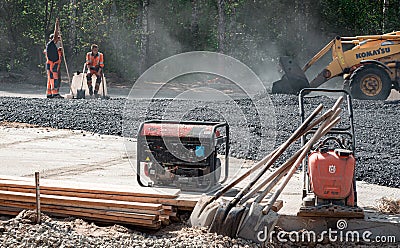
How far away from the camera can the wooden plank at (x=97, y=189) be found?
598cm

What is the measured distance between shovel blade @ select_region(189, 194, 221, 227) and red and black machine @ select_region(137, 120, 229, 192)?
81cm

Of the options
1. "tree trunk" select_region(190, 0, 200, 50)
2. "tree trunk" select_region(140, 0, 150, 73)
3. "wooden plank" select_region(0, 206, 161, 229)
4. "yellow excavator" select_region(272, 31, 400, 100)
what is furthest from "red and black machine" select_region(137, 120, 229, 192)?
"tree trunk" select_region(190, 0, 200, 50)

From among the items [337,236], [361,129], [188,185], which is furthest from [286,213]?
[361,129]

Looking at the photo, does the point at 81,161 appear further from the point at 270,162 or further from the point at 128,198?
the point at 270,162

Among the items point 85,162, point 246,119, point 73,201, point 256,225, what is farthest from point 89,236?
point 246,119

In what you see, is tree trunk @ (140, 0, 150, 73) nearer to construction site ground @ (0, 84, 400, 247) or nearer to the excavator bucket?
the excavator bucket

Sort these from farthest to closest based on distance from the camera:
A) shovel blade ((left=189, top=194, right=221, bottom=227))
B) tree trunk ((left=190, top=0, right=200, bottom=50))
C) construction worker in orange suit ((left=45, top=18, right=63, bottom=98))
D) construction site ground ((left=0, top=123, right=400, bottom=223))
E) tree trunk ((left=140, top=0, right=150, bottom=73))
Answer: tree trunk ((left=190, top=0, right=200, bottom=50)) < tree trunk ((left=140, top=0, right=150, bottom=73)) < construction worker in orange suit ((left=45, top=18, right=63, bottom=98)) < construction site ground ((left=0, top=123, right=400, bottom=223)) < shovel blade ((left=189, top=194, right=221, bottom=227))

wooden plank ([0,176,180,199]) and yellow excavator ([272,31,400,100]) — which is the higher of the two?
yellow excavator ([272,31,400,100])

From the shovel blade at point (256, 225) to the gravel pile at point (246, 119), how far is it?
10.7 ft

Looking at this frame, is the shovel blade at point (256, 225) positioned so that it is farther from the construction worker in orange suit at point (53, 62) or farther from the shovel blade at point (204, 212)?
the construction worker in orange suit at point (53, 62)

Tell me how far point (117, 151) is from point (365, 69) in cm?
992

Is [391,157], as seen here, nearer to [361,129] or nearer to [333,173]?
[361,129]

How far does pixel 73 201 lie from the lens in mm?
5941

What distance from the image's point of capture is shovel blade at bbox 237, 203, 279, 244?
538cm
